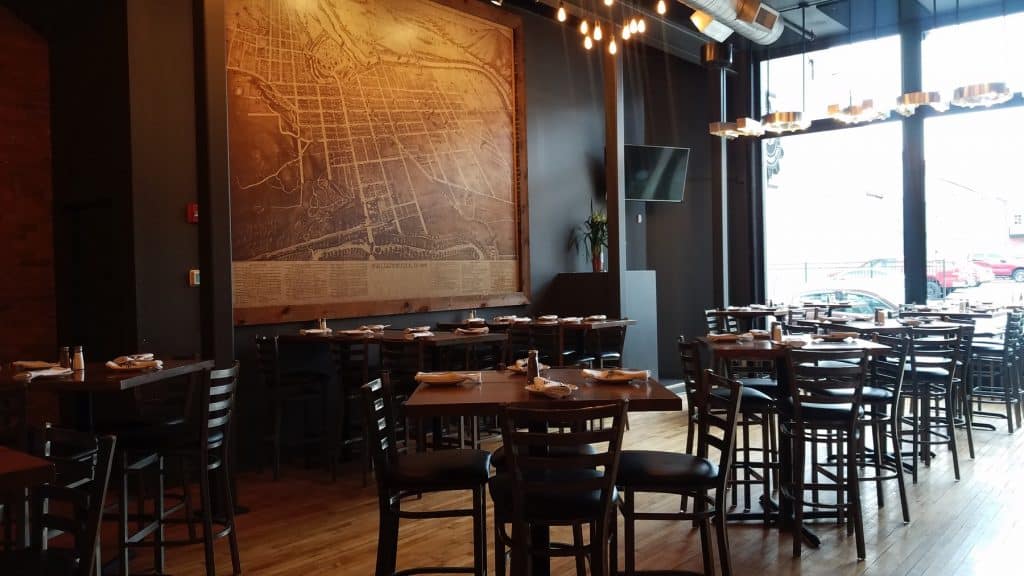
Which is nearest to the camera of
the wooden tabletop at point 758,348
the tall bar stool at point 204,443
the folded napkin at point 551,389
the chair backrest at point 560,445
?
the chair backrest at point 560,445

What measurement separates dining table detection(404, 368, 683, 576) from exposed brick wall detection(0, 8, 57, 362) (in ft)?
13.1

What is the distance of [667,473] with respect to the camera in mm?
2854

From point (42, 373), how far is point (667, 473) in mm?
2851

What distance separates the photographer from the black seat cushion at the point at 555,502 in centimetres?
259

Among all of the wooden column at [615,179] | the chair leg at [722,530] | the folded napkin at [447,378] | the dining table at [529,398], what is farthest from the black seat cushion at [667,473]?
the wooden column at [615,179]

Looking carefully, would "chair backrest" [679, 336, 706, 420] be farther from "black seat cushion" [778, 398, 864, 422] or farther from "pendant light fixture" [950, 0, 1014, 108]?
"pendant light fixture" [950, 0, 1014, 108]

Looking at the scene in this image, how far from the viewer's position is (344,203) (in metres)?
6.83

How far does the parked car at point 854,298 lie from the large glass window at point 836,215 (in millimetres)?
13

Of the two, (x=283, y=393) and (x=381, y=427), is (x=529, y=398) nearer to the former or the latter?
(x=381, y=427)

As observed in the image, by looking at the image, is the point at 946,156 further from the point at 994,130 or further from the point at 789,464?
the point at 789,464

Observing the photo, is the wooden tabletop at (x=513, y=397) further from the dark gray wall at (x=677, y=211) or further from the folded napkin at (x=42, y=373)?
the dark gray wall at (x=677, y=211)

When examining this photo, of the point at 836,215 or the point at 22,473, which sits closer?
the point at 22,473

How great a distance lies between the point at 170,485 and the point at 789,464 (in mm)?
3949

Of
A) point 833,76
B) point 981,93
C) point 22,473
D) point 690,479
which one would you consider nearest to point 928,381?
point 981,93
